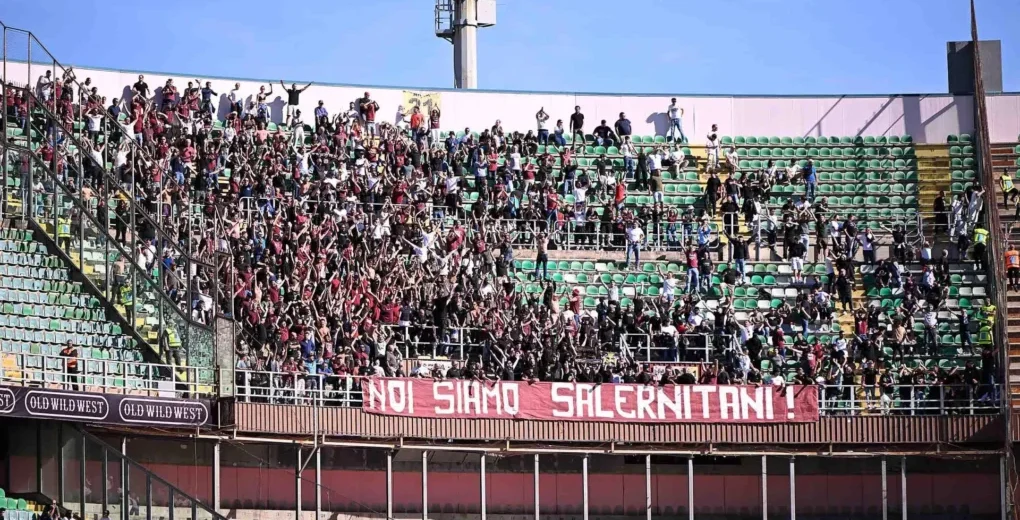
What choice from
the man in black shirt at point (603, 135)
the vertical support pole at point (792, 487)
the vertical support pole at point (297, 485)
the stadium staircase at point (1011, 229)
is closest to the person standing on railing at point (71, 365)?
the vertical support pole at point (297, 485)

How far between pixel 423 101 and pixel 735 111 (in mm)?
9131

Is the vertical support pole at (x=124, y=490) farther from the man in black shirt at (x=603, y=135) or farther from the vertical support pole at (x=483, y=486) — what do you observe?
the man in black shirt at (x=603, y=135)

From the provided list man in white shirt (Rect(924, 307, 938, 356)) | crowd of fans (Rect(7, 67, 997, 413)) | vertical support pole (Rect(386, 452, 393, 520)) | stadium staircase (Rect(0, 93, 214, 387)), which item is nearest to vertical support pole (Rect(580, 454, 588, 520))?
crowd of fans (Rect(7, 67, 997, 413))

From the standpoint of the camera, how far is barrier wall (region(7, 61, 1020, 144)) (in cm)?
5312

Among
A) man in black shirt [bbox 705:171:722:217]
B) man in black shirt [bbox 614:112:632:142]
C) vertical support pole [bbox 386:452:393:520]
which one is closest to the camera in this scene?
vertical support pole [bbox 386:452:393:520]

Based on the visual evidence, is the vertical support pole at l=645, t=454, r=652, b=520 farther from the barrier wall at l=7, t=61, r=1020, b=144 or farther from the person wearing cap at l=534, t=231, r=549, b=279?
the barrier wall at l=7, t=61, r=1020, b=144

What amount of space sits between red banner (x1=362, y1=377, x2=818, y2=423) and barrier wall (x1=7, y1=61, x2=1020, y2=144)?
45.4 feet

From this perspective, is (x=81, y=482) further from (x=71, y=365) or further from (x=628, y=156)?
(x=628, y=156)

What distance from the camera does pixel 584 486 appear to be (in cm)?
4203

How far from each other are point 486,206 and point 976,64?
1540cm

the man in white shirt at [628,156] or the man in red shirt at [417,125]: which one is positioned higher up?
the man in red shirt at [417,125]

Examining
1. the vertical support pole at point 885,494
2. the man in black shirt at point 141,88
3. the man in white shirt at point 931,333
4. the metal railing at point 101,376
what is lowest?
the vertical support pole at point 885,494

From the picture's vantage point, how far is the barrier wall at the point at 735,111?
53.1 m

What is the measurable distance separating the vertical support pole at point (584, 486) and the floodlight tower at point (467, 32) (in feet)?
64.8
